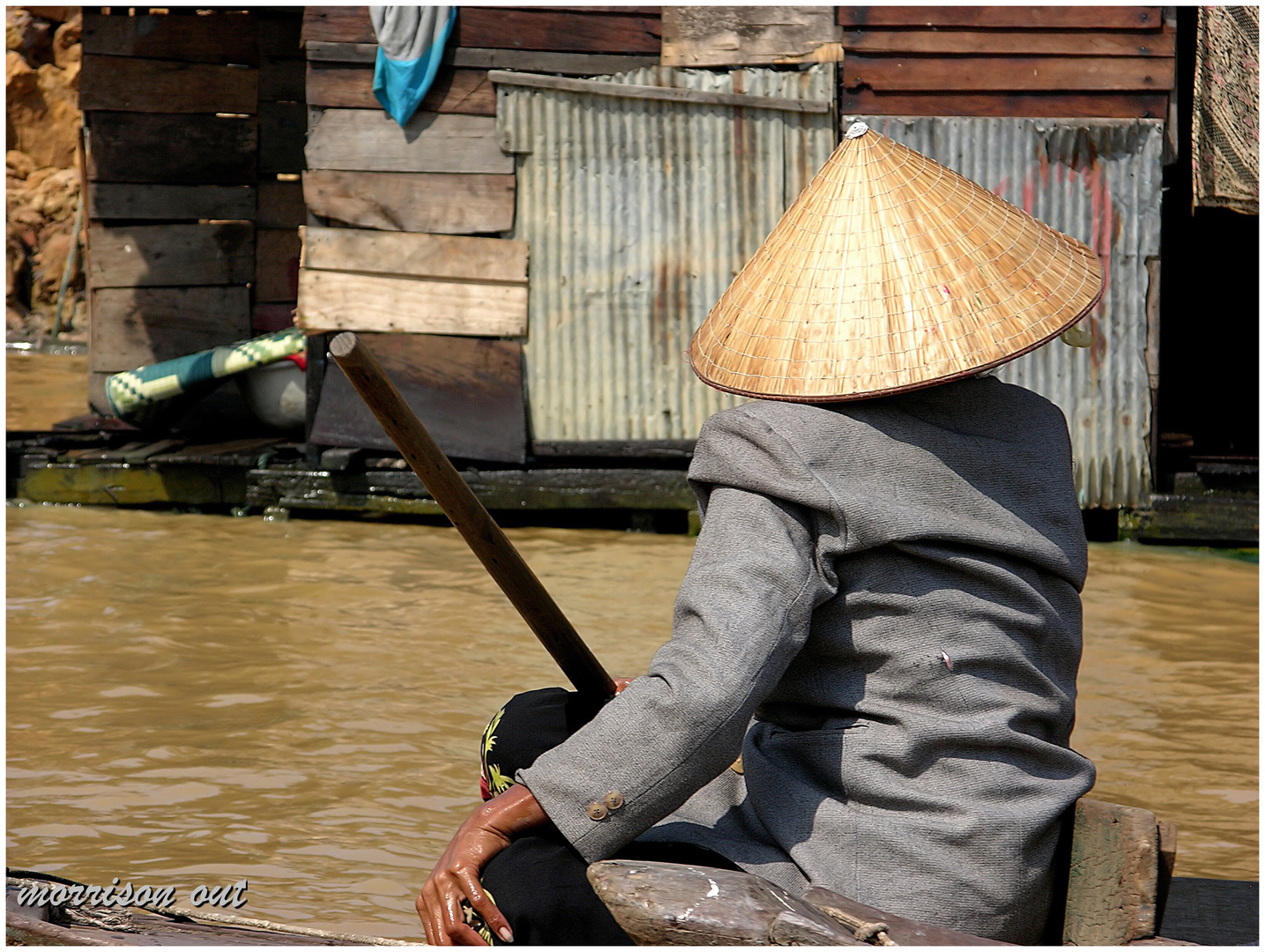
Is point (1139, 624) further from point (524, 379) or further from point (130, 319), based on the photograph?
point (130, 319)

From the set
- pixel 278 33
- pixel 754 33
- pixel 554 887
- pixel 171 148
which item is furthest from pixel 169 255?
pixel 554 887

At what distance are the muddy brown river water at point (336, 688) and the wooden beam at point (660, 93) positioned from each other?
8.65 feet

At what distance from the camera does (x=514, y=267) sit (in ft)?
24.4

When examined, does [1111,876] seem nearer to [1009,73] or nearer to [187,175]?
[1009,73]

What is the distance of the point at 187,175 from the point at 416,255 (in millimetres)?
3276

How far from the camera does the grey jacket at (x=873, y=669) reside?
1679mm

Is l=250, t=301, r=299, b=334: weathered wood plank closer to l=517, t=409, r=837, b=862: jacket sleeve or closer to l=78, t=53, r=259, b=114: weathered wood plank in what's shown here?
l=78, t=53, r=259, b=114: weathered wood plank

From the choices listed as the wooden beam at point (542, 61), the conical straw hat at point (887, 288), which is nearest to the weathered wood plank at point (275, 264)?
the wooden beam at point (542, 61)

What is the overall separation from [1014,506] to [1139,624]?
451 cm

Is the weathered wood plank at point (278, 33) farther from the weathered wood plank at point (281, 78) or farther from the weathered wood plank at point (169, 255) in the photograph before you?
the weathered wood plank at point (169, 255)

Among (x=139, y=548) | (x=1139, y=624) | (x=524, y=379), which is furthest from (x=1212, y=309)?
(x=139, y=548)

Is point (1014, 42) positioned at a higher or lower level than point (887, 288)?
higher

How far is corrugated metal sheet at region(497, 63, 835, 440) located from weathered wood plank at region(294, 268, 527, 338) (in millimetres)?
160

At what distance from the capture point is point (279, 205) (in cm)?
999
